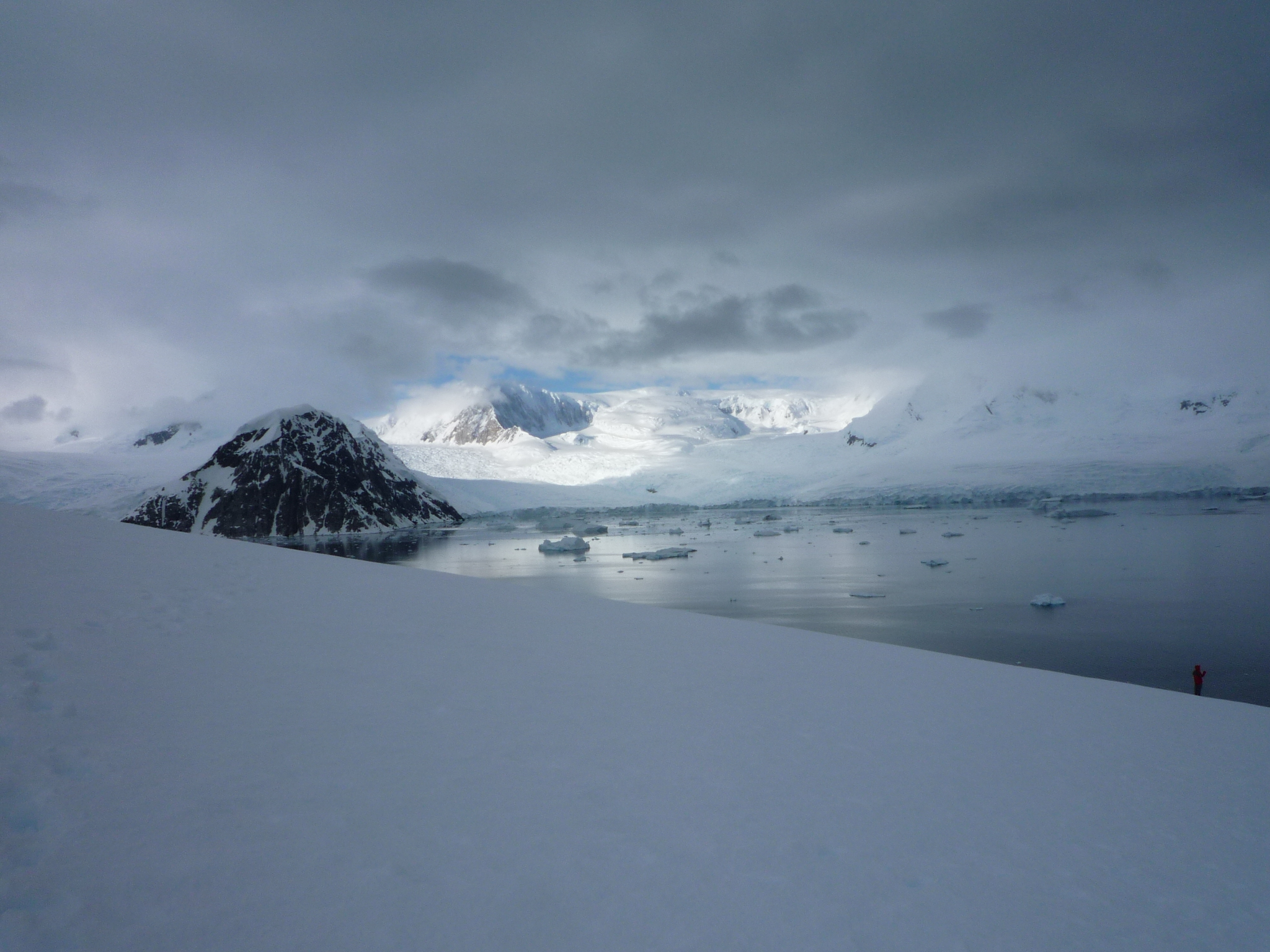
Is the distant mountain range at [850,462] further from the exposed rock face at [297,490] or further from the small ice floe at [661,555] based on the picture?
the small ice floe at [661,555]

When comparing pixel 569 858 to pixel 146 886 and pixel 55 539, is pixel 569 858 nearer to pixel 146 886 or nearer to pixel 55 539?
pixel 146 886

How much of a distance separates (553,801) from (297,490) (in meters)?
63.6

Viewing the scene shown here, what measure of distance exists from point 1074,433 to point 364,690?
3825 inches

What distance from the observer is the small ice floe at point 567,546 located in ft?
98.0

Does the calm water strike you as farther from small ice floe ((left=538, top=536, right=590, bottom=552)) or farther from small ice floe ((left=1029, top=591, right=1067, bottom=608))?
small ice floe ((left=538, top=536, right=590, bottom=552))

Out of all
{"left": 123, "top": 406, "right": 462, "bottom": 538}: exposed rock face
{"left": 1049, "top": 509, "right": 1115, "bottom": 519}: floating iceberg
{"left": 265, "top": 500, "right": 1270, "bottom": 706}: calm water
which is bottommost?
{"left": 265, "top": 500, "right": 1270, "bottom": 706}: calm water

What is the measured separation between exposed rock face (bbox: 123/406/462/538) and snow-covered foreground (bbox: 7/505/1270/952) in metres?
57.2

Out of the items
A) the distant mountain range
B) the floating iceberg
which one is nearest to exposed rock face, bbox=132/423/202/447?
the distant mountain range

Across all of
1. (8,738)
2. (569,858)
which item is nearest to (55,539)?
(8,738)

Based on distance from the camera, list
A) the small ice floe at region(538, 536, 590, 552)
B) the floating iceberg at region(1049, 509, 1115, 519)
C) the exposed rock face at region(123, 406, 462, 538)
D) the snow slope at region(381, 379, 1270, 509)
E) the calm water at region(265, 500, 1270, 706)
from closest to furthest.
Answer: the calm water at region(265, 500, 1270, 706)
the small ice floe at region(538, 536, 590, 552)
the floating iceberg at region(1049, 509, 1115, 519)
the exposed rock face at region(123, 406, 462, 538)
the snow slope at region(381, 379, 1270, 509)

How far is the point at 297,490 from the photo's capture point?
58.0 metres

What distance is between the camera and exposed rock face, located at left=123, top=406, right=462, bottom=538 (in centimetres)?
5394

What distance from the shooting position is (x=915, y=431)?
104 meters

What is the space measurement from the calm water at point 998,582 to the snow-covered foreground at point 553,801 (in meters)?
6.80
